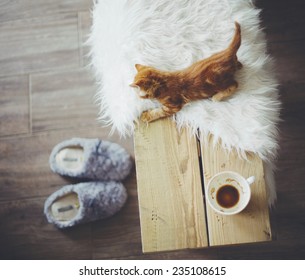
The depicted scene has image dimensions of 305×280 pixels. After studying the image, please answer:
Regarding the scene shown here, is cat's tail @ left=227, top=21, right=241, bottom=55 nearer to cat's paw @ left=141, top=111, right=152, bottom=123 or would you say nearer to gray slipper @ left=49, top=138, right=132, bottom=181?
cat's paw @ left=141, top=111, right=152, bottom=123

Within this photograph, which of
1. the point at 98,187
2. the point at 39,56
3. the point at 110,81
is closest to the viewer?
the point at 110,81

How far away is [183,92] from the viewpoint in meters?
0.80

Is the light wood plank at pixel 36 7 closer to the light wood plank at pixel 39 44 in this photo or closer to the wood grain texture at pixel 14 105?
the light wood plank at pixel 39 44

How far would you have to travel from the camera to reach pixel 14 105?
1256 millimetres

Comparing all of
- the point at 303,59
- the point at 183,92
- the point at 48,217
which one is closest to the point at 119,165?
the point at 48,217

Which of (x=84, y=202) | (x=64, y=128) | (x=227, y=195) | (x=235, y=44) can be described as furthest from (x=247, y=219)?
(x=64, y=128)

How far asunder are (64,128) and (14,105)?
237mm

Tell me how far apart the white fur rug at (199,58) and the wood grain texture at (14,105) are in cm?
49

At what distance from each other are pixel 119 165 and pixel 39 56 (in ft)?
1.85

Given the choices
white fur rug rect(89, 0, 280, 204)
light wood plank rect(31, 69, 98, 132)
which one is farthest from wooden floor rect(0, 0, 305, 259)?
white fur rug rect(89, 0, 280, 204)

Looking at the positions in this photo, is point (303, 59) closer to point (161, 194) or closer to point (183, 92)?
point (183, 92)

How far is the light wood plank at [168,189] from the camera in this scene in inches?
30.9

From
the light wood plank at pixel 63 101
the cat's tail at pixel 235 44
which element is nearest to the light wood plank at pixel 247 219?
the cat's tail at pixel 235 44

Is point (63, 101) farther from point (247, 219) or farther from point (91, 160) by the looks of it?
point (247, 219)
